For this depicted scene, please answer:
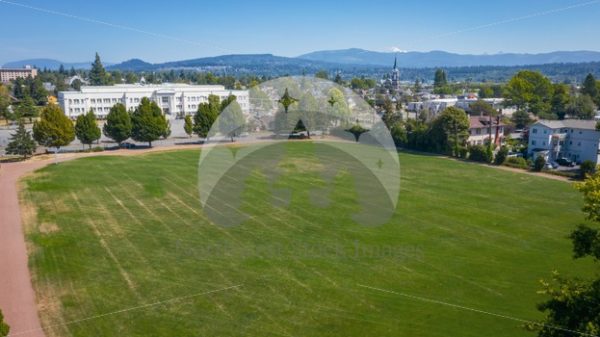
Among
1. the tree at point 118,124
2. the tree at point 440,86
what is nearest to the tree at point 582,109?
the tree at point 118,124

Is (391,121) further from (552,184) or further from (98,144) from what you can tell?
(98,144)

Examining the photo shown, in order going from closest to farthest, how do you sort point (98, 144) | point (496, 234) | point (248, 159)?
point (496, 234) → point (248, 159) → point (98, 144)

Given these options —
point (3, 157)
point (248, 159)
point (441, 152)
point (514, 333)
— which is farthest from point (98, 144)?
point (514, 333)

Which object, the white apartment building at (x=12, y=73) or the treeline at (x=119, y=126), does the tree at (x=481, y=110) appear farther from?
the white apartment building at (x=12, y=73)

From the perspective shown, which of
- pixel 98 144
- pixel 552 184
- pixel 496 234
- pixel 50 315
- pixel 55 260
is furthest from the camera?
pixel 98 144

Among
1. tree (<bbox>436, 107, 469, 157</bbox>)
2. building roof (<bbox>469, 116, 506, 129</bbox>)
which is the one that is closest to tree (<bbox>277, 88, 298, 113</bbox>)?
tree (<bbox>436, 107, 469, 157</bbox>)

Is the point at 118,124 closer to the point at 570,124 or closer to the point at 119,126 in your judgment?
the point at 119,126
